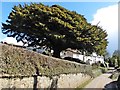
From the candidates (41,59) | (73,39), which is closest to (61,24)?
(73,39)

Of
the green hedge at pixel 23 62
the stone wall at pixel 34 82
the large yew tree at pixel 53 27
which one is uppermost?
the large yew tree at pixel 53 27

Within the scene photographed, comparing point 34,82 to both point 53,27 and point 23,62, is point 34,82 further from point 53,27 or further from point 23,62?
point 53,27

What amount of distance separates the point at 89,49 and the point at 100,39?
253cm

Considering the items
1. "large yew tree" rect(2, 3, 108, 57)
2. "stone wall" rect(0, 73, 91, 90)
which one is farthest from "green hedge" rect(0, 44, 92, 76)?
"large yew tree" rect(2, 3, 108, 57)

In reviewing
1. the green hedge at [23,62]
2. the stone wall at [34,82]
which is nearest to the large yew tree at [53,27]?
the stone wall at [34,82]

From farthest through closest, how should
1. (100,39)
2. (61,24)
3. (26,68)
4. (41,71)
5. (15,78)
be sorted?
(100,39) < (61,24) < (41,71) < (26,68) < (15,78)

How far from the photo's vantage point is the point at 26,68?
11.1 meters

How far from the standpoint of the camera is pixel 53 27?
113ft

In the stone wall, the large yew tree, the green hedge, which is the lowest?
the stone wall

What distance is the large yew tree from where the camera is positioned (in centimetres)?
3406

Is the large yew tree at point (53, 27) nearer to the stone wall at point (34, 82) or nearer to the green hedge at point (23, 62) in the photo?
the stone wall at point (34, 82)

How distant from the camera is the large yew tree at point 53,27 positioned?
34062 mm

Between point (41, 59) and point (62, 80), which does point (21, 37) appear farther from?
point (41, 59)

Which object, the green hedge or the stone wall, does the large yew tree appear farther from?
the green hedge
